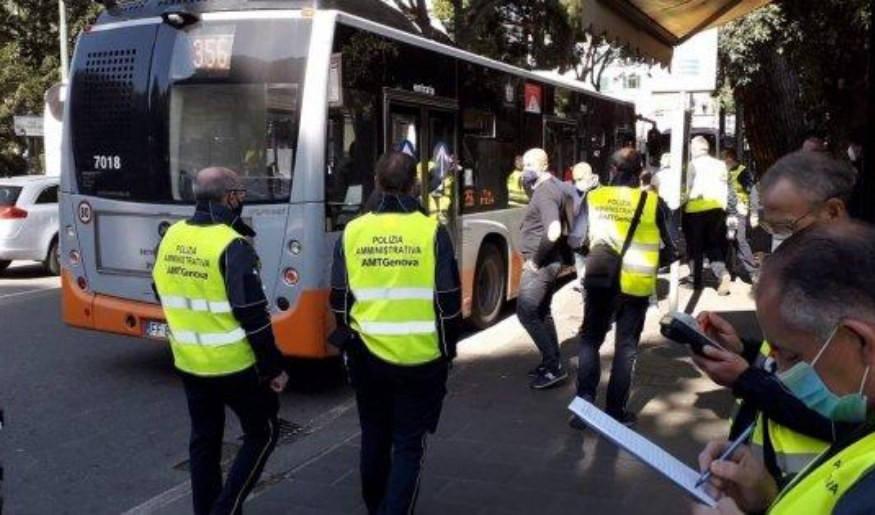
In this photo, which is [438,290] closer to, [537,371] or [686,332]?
[686,332]

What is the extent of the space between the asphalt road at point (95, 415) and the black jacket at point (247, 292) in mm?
1492

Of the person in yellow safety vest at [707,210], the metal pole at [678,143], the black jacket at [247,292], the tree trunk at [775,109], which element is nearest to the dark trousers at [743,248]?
the person in yellow safety vest at [707,210]

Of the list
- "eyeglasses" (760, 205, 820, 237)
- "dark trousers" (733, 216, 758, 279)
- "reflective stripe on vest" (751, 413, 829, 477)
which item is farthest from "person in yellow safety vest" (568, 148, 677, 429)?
"dark trousers" (733, 216, 758, 279)

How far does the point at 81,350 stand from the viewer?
8188mm

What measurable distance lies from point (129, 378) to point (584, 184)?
14.9ft

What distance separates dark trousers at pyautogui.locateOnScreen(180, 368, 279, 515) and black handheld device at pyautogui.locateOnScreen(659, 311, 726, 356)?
218 cm

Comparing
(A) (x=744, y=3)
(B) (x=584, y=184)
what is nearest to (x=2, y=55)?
(B) (x=584, y=184)

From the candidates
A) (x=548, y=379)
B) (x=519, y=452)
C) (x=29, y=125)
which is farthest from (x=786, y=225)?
(x=29, y=125)

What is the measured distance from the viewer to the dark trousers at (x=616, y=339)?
18.1 feet

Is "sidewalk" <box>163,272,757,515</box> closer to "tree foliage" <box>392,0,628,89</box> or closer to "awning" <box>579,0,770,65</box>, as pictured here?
"awning" <box>579,0,770,65</box>

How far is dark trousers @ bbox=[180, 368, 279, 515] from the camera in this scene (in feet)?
12.2

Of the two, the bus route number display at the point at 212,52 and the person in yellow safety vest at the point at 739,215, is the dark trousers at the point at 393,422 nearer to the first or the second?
the bus route number display at the point at 212,52

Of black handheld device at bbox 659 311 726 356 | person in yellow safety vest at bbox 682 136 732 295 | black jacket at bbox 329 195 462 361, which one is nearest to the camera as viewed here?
black handheld device at bbox 659 311 726 356

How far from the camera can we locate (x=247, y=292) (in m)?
3.65
